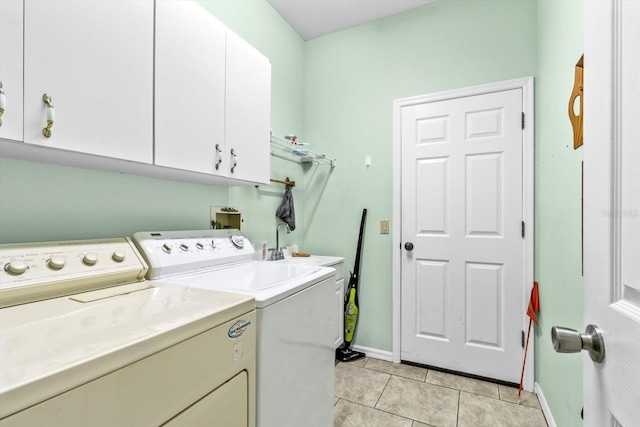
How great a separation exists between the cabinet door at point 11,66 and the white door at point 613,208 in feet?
4.57

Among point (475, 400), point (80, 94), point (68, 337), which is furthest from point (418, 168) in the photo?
point (68, 337)

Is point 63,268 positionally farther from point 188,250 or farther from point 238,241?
point 238,241

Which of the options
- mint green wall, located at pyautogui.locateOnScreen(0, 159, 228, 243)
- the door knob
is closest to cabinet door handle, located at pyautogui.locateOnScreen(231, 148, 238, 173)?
mint green wall, located at pyautogui.locateOnScreen(0, 159, 228, 243)

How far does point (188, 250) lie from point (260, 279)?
406 mm

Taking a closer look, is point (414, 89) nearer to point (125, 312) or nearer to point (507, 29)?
point (507, 29)

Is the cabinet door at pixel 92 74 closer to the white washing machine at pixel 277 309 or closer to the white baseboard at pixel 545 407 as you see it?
the white washing machine at pixel 277 309

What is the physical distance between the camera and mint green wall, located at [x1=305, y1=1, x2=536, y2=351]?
2234 millimetres

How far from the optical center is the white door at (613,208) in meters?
0.46

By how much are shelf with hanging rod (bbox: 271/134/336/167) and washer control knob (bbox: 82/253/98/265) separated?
137 centimetres

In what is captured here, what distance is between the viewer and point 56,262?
99 cm

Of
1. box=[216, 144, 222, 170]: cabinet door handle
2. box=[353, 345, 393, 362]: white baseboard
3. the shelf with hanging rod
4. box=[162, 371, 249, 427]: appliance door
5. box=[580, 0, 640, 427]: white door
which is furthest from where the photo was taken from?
box=[353, 345, 393, 362]: white baseboard

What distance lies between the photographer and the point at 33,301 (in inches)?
35.6

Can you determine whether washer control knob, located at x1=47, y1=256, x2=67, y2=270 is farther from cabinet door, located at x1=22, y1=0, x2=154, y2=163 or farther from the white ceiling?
the white ceiling

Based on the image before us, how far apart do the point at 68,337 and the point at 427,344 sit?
241 centimetres
